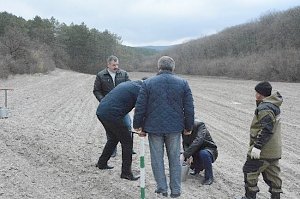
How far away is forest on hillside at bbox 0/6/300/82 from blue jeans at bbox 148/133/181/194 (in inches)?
1015

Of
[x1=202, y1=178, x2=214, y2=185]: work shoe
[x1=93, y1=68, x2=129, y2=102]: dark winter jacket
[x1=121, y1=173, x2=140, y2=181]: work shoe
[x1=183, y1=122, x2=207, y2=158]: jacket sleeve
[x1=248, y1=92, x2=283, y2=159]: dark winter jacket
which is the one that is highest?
[x1=93, y1=68, x2=129, y2=102]: dark winter jacket

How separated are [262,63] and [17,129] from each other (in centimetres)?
3199

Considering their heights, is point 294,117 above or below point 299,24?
below

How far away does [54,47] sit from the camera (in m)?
64.9

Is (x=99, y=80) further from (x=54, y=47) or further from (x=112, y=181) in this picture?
(x=54, y=47)

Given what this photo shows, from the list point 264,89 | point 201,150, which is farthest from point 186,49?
point 264,89

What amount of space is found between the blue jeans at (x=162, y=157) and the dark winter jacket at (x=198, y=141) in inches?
40.1

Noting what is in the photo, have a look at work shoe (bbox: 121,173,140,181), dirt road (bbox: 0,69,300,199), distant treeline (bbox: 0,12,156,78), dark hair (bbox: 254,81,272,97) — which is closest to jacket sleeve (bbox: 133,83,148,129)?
dirt road (bbox: 0,69,300,199)

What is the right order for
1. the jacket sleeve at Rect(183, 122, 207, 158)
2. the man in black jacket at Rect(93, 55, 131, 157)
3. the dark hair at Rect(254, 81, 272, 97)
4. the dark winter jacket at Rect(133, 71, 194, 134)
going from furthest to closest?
the man in black jacket at Rect(93, 55, 131, 157), the jacket sleeve at Rect(183, 122, 207, 158), the dark hair at Rect(254, 81, 272, 97), the dark winter jacket at Rect(133, 71, 194, 134)

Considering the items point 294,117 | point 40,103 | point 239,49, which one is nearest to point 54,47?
point 239,49

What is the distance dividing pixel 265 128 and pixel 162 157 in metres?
1.41

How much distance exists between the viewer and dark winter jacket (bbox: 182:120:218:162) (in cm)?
704

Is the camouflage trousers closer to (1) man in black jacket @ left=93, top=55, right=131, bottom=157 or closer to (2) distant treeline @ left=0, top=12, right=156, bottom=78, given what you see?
(1) man in black jacket @ left=93, top=55, right=131, bottom=157

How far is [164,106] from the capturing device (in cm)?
580
